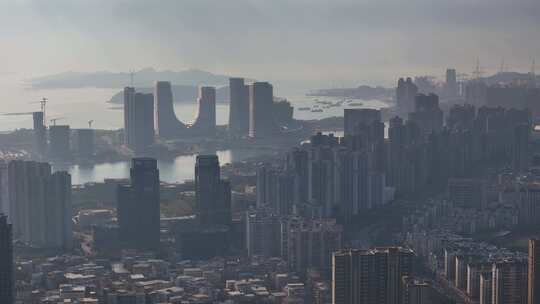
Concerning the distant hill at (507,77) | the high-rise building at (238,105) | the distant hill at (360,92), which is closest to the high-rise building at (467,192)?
the distant hill at (507,77)

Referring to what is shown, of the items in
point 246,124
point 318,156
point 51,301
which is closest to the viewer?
point 51,301

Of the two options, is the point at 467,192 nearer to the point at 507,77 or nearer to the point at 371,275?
the point at 507,77

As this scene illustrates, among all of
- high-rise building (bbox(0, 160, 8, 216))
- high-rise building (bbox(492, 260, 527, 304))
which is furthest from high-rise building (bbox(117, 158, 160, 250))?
high-rise building (bbox(492, 260, 527, 304))

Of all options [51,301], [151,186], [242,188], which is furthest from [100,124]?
[51,301]

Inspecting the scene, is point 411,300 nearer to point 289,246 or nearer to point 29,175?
point 289,246

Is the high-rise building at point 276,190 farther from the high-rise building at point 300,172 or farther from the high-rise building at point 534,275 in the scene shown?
the high-rise building at point 534,275

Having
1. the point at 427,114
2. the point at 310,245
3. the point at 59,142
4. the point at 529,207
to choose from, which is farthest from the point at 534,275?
the point at 59,142
